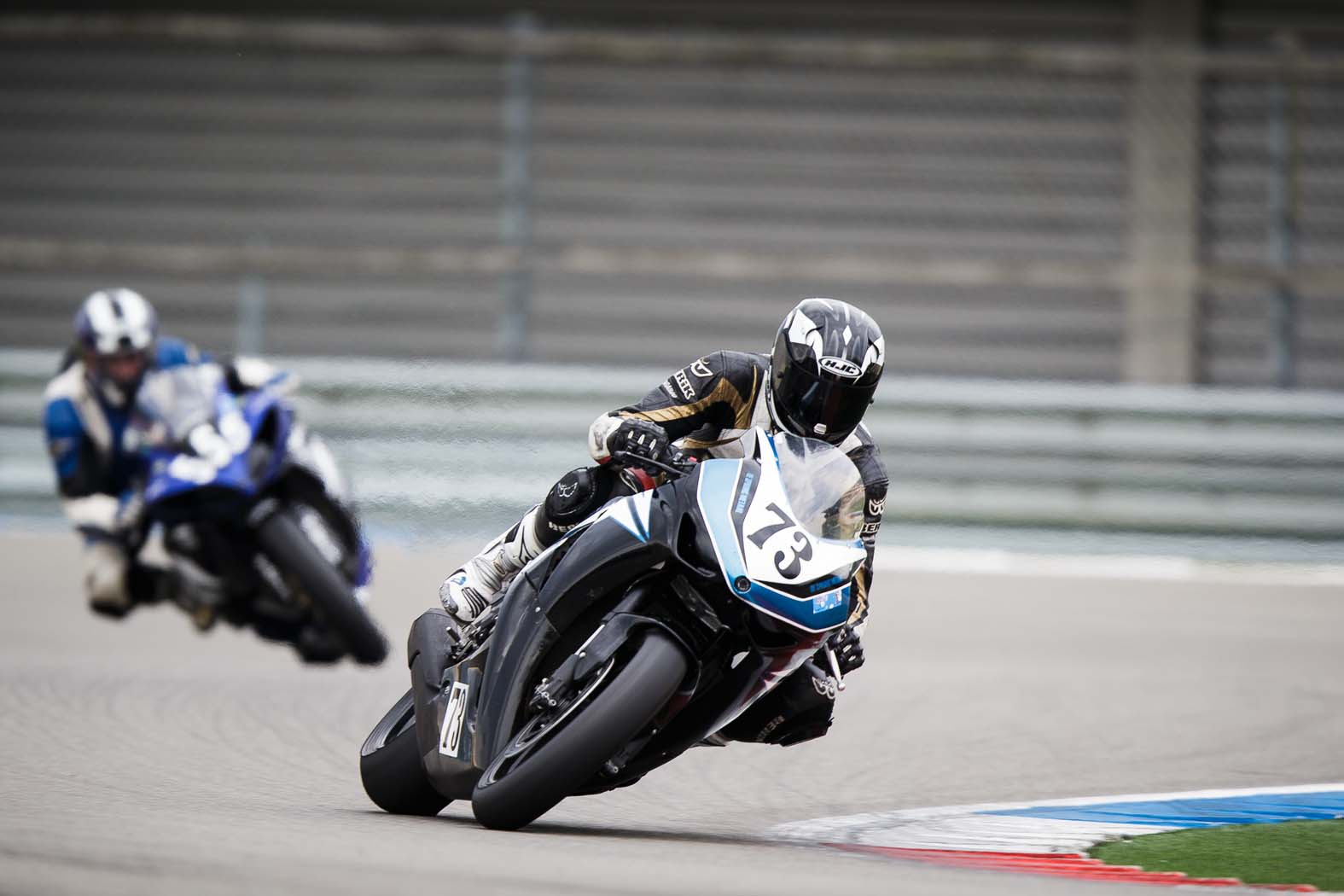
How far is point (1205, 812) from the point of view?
21.4ft

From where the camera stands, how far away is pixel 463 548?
14.4m

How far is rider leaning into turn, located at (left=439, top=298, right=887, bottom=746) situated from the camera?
5641 millimetres

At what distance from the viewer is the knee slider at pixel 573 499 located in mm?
5902

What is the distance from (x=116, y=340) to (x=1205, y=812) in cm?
526

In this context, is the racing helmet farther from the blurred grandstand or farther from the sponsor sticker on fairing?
the sponsor sticker on fairing

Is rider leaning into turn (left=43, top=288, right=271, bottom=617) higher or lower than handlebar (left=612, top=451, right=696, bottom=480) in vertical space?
lower

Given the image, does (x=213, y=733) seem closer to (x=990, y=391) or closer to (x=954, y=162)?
(x=990, y=391)

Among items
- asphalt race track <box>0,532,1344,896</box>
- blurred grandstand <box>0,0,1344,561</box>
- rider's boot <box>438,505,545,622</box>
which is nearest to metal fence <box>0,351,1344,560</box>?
blurred grandstand <box>0,0,1344,561</box>

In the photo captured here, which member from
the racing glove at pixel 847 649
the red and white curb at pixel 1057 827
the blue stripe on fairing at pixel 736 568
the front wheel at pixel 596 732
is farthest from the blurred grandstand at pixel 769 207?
the front wheel at pixel 596 732

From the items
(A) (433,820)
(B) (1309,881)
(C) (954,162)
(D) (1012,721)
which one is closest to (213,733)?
(A) (433,820)

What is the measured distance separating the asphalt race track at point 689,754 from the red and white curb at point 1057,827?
0.56 feet

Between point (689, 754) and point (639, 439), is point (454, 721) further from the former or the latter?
point (689, 754)

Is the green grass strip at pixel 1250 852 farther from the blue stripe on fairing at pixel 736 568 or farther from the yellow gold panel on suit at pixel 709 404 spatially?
the yellow gold panel on suit at pixel 709 404

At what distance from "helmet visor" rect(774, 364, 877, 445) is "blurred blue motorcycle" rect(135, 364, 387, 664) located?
3.83m
